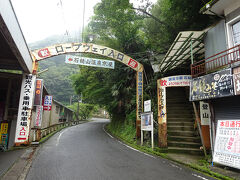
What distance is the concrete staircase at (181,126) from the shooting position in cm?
818

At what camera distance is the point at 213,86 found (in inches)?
240

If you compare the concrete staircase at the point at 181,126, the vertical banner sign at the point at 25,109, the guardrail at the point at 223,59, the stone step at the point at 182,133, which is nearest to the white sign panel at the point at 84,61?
the vertical banner sign at the point at 25,109

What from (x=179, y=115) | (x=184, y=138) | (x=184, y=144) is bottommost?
(x=184, y=144)

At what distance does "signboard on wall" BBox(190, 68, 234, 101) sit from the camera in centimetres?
550

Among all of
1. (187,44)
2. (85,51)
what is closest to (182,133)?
(187,44)

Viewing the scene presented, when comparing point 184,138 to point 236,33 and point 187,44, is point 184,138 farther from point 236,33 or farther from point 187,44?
point 236,33

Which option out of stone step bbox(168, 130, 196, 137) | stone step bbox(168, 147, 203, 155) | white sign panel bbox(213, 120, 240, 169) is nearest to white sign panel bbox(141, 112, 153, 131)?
stone step bbox(168, 147, 203, 155)

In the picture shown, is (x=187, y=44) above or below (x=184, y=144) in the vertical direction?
above

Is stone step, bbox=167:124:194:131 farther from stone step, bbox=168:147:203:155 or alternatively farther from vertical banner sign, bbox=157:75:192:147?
stone step, bbox=168:147:203:155

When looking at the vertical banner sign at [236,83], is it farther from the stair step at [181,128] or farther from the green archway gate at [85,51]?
the green archway gate at [85,51]

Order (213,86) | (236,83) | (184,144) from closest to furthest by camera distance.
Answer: (236,83), (213,86), (184,144)

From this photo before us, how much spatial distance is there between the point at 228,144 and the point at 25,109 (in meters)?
10.6

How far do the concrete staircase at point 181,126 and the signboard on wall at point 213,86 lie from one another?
2.80m

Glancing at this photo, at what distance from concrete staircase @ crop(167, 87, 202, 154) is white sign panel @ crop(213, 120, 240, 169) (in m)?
2.22
